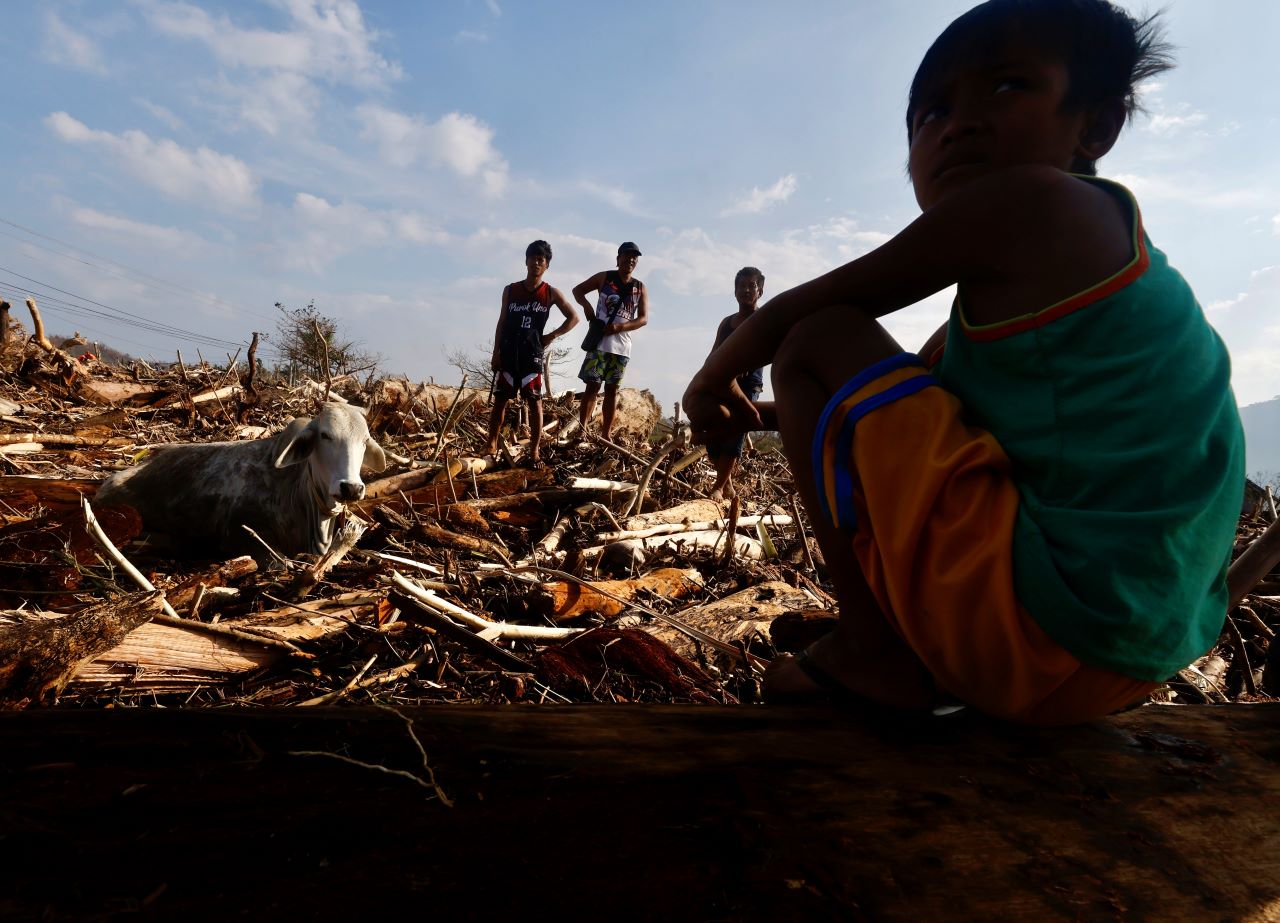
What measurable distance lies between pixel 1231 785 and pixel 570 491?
15.7 feet

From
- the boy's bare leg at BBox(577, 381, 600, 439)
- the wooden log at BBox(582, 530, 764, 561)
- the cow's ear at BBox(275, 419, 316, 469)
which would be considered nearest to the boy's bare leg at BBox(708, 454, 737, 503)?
the wooden log at BBox(582, 530, 764, 561)

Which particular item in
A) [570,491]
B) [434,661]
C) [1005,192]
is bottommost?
[434,661]

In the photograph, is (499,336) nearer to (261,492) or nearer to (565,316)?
(565,316)

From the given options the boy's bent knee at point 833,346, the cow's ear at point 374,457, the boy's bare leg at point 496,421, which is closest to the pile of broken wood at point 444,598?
the cow's ear at point 374,457

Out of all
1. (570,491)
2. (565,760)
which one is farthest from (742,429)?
(570,491)

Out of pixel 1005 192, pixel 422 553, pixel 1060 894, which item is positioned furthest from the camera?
pixel 422 553

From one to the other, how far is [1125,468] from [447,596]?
2727 millimetres

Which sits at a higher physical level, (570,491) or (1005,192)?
(1005,192)

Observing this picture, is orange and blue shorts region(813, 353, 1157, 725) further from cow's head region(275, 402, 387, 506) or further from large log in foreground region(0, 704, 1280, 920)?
cow's head region(275, 402, 387, 506)

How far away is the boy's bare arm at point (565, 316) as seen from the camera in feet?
26.7

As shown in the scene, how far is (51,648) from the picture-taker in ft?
6.04

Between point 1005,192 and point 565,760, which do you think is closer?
point 565,760

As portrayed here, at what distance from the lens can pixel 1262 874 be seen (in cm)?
120

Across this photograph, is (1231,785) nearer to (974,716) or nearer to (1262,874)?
(1262,874)
